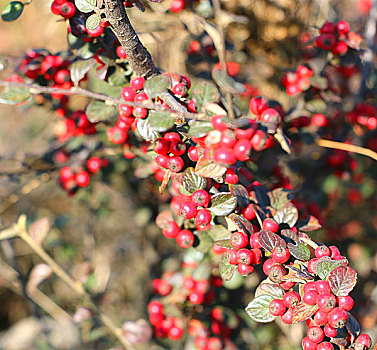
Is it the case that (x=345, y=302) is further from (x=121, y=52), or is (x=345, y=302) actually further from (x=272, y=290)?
(x=121, y=52)

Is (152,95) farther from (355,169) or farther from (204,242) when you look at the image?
(355,169)

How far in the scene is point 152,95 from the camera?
0.96 metres

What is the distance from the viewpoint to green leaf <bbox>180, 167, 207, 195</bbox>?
1.04 m

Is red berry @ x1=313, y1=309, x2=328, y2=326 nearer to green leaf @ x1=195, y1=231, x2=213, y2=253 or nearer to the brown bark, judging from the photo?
green leaf @ x1=195, y1=231, x2=213, y2=253

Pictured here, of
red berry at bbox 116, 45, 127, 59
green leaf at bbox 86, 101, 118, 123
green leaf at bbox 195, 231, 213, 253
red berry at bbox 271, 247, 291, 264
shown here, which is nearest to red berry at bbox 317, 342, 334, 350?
red berry at bbox 271, 247, 291, 264

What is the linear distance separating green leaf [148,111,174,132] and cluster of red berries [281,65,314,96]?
0.87m

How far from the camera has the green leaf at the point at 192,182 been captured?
3.41 ft

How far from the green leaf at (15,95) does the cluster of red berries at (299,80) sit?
1.04 meters

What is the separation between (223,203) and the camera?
40.9 inches

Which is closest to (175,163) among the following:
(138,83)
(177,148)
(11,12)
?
(177,148)

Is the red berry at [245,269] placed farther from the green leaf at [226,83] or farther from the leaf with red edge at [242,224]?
the green leaf at [226,83]

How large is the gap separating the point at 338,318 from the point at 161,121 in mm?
605

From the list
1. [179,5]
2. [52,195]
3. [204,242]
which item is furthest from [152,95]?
[52,195]

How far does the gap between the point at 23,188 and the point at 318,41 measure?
1491mm
